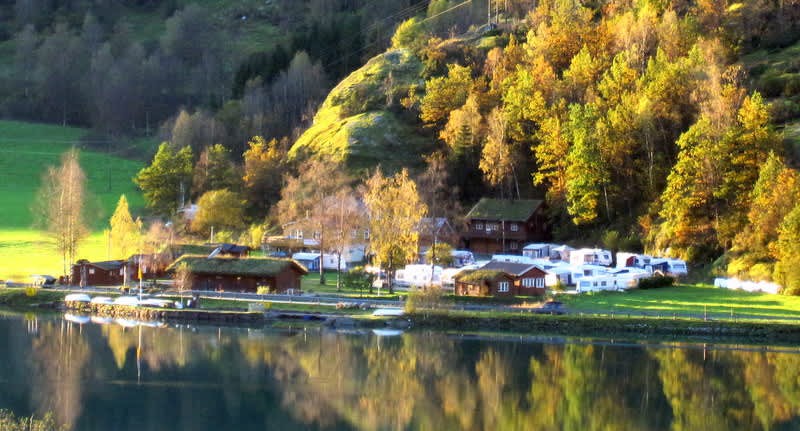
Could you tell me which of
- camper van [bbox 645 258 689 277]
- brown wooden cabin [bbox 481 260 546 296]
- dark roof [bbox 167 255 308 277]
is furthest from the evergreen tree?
camper van [bbox 645 258 689 277]

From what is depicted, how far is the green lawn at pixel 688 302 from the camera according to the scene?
188ft

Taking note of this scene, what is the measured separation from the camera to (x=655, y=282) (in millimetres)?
65750

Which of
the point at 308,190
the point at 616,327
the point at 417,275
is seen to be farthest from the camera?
the point at 308,190

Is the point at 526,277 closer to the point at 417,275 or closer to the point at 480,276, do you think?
the point at 480,276

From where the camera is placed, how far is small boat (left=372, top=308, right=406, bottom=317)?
5773cm

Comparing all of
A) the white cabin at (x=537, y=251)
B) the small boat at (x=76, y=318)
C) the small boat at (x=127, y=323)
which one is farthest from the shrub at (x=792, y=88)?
the small boat at (x=76, y=318)

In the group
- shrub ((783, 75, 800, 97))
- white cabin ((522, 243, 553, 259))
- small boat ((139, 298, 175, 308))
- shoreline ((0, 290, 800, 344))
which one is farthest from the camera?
shrub ((783, 75, 800, 97))

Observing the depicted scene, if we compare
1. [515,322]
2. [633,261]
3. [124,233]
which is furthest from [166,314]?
[633,261]

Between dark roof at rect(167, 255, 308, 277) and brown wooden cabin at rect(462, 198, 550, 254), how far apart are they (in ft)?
59.3

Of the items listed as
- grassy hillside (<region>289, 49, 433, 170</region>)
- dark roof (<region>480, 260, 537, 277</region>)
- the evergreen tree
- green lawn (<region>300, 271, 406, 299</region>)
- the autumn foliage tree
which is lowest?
green lawn (<region>300, 271, 406, 299</region>)

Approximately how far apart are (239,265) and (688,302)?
78.0 ft

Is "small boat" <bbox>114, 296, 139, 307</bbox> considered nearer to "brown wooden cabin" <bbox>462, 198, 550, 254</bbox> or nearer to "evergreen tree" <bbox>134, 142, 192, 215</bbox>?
"brown wooden cabin" <bbox>462, 198, 550, 254</bbox>

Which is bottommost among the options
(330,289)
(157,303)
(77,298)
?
(157,303)

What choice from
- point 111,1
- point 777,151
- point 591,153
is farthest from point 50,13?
point 777,151
